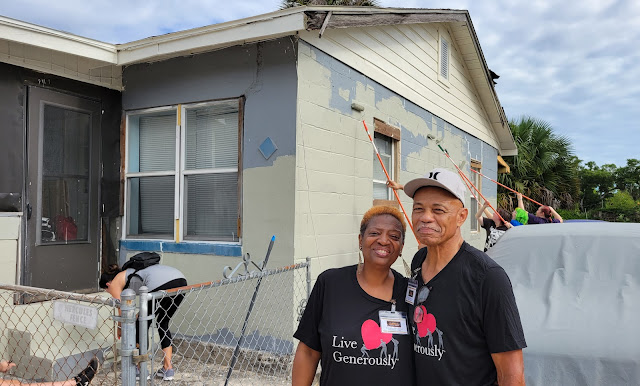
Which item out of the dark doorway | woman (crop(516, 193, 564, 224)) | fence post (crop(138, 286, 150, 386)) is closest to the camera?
fence post (crop(138, 286, 150, 386))

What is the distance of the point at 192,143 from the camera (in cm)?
584

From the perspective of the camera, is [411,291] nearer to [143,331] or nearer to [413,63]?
[143,331]

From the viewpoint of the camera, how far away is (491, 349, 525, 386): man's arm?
1.68m

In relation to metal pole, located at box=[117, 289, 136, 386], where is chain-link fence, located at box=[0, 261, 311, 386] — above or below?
below

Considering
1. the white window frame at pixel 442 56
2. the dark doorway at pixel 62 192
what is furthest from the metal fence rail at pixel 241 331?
the white window frame at pixel 442 56

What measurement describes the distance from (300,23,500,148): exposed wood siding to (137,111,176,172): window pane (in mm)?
2094

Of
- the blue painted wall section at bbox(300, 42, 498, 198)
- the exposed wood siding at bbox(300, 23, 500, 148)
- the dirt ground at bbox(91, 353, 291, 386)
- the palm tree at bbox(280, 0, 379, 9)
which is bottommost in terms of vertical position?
the dirt ground at bbox(91, 353, 291, 386)

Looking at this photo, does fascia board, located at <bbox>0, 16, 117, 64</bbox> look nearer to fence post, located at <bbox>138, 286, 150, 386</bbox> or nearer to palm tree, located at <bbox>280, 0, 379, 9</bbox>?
fence post, located at <bbox>138, 286, 150, 386</bbox>

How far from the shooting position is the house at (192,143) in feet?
16.6

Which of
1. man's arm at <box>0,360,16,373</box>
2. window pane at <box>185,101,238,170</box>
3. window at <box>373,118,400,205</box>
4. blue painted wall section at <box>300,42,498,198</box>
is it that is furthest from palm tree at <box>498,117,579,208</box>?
man's arm at <box>0,360,16,373</box>

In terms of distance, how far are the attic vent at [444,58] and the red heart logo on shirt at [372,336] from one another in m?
8.23

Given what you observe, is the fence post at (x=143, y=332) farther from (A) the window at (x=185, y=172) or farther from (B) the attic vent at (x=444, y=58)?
(B) the attic vent at (x=444, y=58)

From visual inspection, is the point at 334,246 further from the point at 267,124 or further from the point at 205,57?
the point at 205,57

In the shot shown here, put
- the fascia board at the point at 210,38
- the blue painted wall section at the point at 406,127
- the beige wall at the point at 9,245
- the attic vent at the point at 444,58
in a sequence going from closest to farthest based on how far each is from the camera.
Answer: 1. the fascia board at the point at 210,38
2. the beige wall at the point at 9,245
3. the blue painted wall section at the point at 406,127
4. the attic vent at the point at 444,58
